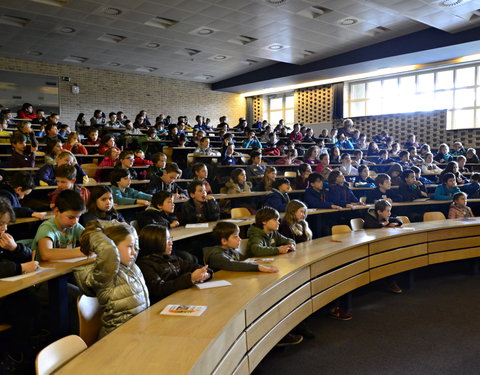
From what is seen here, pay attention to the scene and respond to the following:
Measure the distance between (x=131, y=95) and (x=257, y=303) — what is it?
1636 cm

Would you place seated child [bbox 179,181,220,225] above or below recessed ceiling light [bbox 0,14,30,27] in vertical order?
below

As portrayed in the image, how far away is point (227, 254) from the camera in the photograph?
Result: 343cm

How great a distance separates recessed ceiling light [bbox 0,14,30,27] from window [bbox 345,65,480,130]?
39.5 ft

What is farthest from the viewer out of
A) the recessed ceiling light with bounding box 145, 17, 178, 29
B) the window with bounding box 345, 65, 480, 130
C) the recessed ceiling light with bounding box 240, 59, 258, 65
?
the recessed ceiling light with bounding box 240, 59, 258, 65

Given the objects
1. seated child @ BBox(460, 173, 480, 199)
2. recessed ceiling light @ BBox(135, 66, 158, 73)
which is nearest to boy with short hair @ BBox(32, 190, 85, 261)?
seated child @ BBox(460, 173, 480, 199)

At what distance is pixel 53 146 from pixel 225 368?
551 cm

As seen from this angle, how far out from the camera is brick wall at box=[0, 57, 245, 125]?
1595 cm

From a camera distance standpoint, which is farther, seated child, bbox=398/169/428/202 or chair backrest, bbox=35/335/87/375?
seated child, bbox=398/169/428/202

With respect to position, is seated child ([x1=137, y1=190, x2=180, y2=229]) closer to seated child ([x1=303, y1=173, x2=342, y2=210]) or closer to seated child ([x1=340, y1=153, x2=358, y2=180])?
seated child ([x1=303, y1=173, x2=342, y2=210])

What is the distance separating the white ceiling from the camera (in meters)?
9.68

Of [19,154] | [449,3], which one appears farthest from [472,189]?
[19,154]

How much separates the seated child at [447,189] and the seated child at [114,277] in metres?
6.49

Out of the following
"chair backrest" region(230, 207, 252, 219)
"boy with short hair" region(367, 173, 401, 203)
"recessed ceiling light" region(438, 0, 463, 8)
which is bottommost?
"chair backrest" region(230, 207, 252, 219)

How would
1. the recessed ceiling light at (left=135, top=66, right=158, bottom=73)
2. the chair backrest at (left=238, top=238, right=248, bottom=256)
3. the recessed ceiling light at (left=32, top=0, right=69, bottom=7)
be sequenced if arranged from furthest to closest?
the recessed ceiling light at (left=135, top=66, right=158, bottom=73), the recessed ceiling light at (left=32, top=0, right=69, bottom=7), the chair backrest at (left=238, top=238, right=248, bottom=256)
